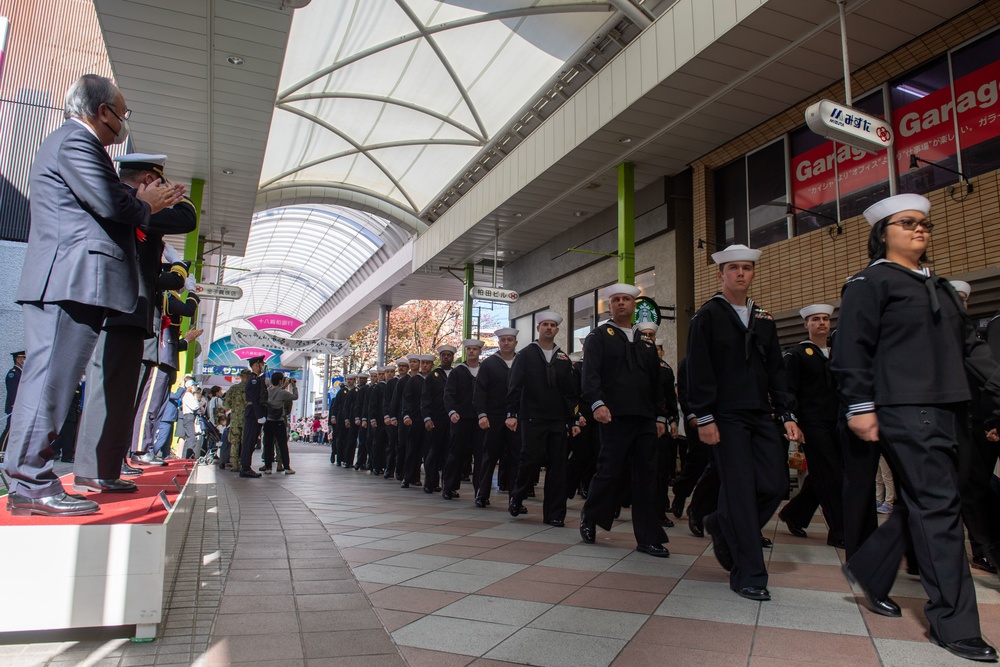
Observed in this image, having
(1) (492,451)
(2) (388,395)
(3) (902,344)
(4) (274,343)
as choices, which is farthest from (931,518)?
(4) (274,343)

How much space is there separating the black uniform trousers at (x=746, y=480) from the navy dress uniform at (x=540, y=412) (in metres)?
2.80

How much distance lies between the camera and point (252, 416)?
11953 millimetres

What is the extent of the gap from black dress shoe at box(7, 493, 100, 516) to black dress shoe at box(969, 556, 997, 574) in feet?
17.0

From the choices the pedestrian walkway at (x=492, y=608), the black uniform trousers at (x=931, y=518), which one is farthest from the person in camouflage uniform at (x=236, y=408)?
the black uniform trousers at (x=931, y=518)

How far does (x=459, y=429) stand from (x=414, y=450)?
223cm

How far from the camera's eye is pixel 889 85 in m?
10.3

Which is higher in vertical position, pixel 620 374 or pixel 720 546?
pixel 620 374

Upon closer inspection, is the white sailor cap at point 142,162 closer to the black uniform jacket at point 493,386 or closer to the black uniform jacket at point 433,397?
the black uniform jacket at point 493,386

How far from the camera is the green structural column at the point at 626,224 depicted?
43.6 ft

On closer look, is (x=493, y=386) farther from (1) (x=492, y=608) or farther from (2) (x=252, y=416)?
(2) (x=252, y=416)

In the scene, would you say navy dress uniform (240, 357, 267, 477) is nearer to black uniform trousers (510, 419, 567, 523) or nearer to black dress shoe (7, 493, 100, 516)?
black uniform trousers (510, 419, 567, 523)

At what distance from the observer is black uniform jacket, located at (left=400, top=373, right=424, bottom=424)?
10898 millimetres

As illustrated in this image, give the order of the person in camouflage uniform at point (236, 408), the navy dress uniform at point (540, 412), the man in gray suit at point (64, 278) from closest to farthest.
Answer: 1. the man in gray suit at point (64, 278)
2. the navy dress uniform at point (540, 412)
3. the person in camouflage uniform at point (236, 408)

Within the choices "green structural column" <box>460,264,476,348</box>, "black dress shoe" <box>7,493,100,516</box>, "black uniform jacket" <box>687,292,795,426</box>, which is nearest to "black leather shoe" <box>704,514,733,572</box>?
"black uniform jacket" <box>687,292,795,426</box>
